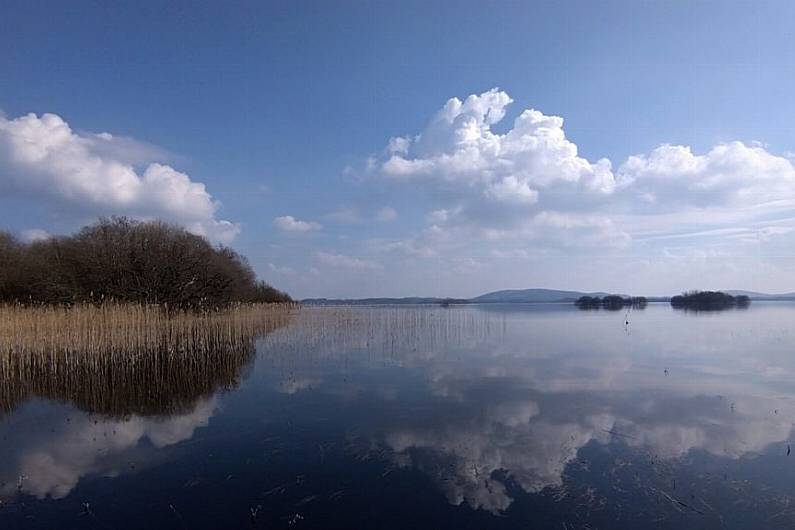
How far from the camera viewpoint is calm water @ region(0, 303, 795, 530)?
13.7 ft

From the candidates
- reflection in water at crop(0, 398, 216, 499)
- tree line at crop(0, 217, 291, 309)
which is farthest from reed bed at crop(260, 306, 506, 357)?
reflection in water at crop(0, 398, 216, 499)

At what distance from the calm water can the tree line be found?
481 inches

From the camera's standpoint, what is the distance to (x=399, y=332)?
66.5 ft

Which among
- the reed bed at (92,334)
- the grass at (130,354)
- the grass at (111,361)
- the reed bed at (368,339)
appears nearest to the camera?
the grass at (111,361)

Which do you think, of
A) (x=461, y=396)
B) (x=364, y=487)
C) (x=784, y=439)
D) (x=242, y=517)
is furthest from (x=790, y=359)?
(x=242, y=517)

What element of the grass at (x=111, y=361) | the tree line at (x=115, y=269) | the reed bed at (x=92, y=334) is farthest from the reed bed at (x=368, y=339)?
the tree line at (x=115, y=269)

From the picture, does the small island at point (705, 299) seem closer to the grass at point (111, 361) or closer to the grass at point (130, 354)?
the grass at point (130, 354)

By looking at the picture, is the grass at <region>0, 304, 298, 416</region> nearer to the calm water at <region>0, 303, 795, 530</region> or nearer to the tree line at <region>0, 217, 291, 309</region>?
the calm water at <region>0, 303, 795, 530</region>

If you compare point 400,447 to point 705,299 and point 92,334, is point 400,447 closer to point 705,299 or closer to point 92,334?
point 92,334

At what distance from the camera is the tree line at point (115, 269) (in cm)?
2127

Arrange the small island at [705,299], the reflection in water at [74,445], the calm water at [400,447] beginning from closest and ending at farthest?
the calm water at [400,447]
the reflection in water at [74,445]
the small island at [705,299]

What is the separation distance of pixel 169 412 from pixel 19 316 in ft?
24.1

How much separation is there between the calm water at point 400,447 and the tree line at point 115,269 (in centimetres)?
1222

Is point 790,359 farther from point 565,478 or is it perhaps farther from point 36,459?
point 36,459
